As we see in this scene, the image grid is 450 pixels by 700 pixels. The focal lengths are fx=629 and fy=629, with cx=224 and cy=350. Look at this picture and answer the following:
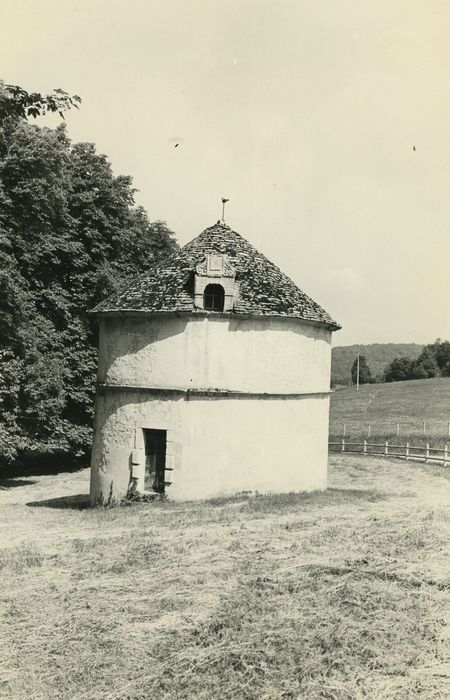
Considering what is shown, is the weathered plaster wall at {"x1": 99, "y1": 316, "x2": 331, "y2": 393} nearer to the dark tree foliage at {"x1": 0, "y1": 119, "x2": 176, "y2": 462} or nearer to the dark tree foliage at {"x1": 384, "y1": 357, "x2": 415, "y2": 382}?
the dark tree foliage at {"x1": 0, "y1": 119, "x2": 176, "y2": 462}

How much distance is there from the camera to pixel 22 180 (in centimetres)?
2080

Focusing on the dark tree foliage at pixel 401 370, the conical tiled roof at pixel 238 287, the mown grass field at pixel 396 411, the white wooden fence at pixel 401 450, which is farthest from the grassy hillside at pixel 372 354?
the conical tiled roof at pixel 238 287

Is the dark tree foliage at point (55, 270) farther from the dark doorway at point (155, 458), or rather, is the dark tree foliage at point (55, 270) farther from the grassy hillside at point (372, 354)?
the grassy hillside at point (372, 354)

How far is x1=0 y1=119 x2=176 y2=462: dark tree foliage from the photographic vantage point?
21.1 metres

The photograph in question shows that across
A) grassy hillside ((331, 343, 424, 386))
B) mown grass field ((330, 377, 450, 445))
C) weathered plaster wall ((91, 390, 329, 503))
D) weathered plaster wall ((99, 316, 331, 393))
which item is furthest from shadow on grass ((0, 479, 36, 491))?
grassy hillside ((331, 343, 424, 386))

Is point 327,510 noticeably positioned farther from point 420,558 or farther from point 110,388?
point 110,388

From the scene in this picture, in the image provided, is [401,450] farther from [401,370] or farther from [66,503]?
[401,370]

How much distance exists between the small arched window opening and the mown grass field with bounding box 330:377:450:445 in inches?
831

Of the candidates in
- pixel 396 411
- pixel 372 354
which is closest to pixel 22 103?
pixel 396 411

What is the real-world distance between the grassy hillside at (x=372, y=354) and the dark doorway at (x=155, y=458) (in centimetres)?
13345

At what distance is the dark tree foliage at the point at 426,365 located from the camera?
98125 millimetres

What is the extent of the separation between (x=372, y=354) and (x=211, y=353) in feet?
548

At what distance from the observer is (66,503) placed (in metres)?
21.3

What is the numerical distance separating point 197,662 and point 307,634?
141 cm
